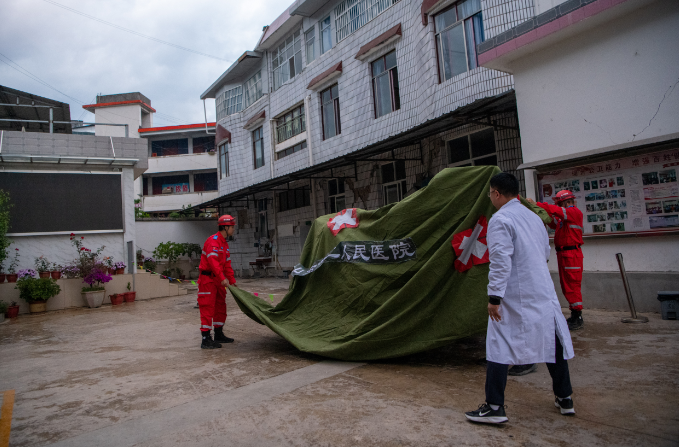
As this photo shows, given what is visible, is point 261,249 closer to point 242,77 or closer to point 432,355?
point 242,77

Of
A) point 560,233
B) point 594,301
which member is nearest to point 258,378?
point 560,233

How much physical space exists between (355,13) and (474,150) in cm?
678

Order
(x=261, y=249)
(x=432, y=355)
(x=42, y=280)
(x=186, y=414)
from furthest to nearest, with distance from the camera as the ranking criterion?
1. (x=261, y=249)
2. (x=42, y=280)
3. (x=432, y=355)
4. (x=186, y=414)

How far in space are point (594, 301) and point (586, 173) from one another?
6.58 ft

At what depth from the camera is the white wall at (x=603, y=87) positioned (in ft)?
20.0

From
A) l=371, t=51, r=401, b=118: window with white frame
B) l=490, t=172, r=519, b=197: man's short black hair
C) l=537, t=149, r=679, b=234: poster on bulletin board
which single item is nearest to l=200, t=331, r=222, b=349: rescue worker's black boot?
l=490, t=172, r=519, b=197: man's short black hair

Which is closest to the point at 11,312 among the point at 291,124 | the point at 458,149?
the point at 291,124

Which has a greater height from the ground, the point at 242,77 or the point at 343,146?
the point at 242,77

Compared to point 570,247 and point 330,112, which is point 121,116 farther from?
Answer: point 570,247

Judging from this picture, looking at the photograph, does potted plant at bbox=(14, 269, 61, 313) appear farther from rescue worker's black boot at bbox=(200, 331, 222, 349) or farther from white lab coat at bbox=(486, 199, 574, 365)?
white lab coat at bbox=(486, 199, 574, 365)

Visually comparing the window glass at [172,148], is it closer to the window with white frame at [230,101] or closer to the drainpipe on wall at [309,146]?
the window with white frame at [230,101]

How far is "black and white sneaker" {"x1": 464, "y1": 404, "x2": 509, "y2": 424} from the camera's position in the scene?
9.57ft

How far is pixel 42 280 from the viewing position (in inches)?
434

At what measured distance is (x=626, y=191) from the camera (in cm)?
655
